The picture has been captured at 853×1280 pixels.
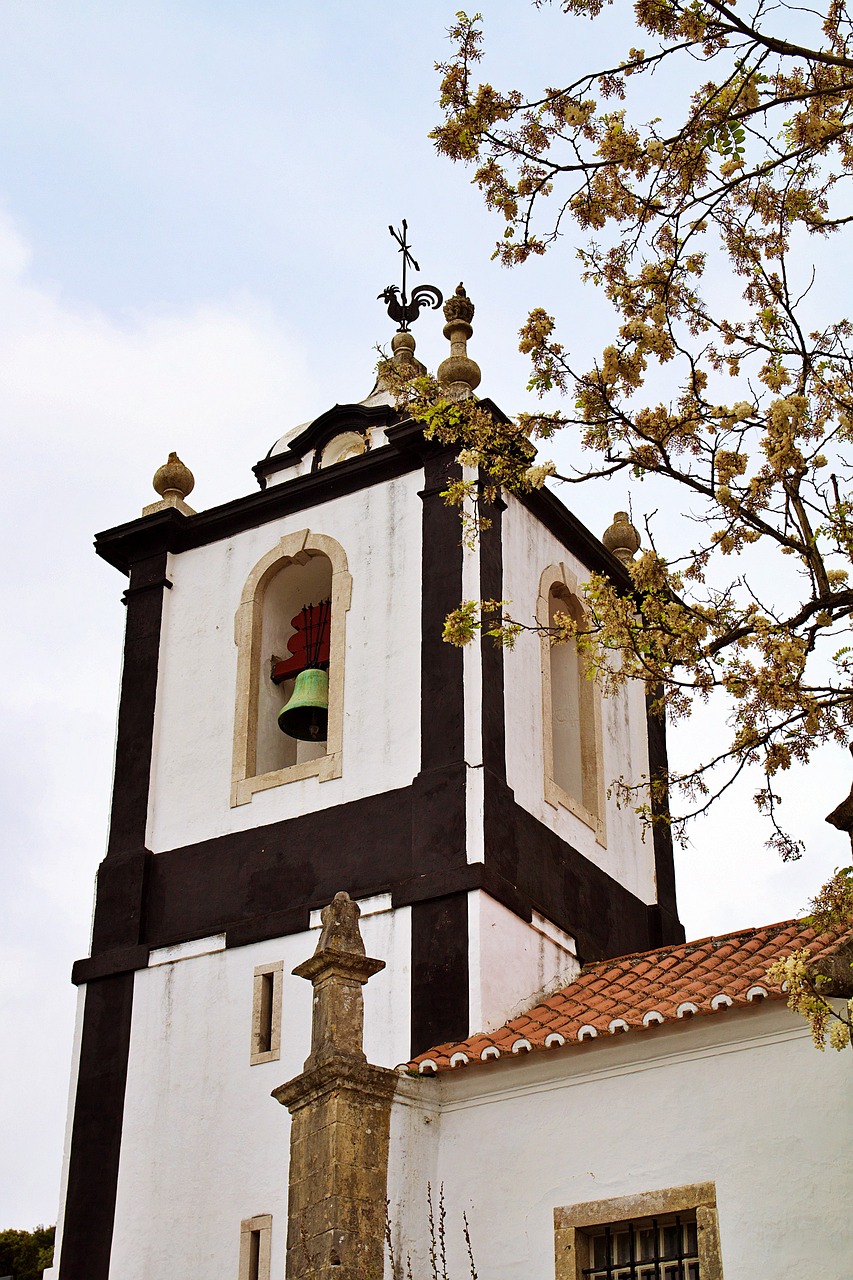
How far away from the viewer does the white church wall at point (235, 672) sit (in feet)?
48.2

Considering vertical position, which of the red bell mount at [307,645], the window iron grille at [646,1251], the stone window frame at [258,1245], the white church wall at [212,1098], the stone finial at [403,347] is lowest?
the window iron grille at [646,1251]

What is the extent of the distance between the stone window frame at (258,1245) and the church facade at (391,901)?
2 cm

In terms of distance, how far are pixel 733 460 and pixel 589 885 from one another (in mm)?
6828

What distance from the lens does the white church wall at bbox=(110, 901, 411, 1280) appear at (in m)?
13.1

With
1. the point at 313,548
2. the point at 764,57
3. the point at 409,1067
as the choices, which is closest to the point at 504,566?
the point at 313,548

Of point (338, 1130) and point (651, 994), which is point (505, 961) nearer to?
point (651, 994)

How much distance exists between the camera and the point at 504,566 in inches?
608

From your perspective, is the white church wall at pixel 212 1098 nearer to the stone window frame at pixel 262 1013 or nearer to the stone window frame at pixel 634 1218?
the stone window frame at pixel 262 1013

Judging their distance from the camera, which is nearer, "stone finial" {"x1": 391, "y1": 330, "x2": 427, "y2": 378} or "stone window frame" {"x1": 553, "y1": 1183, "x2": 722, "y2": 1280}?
"stone window frame" {"x1": 553, "y1": 1183, "x2": 722, "y2": 1280}

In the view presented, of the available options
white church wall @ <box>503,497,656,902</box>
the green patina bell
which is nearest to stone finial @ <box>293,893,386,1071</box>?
white church wall @ <box>503,497,656,902</box>

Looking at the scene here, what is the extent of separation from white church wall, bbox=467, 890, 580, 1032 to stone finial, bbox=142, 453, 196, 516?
558 cm

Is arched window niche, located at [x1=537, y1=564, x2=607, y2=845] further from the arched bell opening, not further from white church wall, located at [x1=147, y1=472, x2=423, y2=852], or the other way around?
the arched bell opening

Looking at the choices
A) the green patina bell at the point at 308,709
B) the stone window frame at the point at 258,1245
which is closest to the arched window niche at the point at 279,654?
the green patina bell at the point at 308,709

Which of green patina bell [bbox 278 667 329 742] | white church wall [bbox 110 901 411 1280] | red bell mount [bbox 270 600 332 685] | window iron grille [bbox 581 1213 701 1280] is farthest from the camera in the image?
red bell mount [bbox 270 600 332 685]
